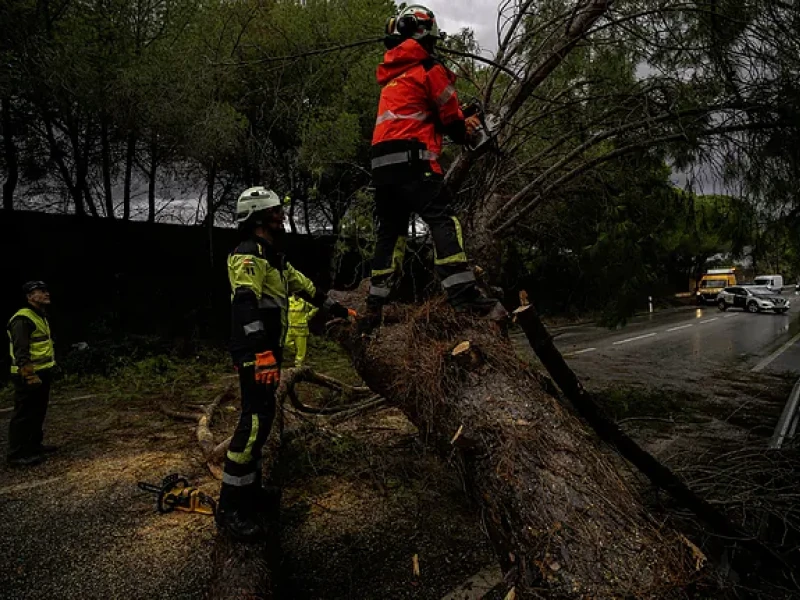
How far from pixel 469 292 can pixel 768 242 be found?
161 inches

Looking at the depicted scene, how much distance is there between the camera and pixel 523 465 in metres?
2.12

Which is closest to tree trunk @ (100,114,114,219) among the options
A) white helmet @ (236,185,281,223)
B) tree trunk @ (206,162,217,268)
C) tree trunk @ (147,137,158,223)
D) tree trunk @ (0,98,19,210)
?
tree trunk @ (147,137,158,223)

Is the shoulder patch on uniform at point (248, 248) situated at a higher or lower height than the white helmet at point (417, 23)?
lower

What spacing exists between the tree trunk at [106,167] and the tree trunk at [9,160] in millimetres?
1351

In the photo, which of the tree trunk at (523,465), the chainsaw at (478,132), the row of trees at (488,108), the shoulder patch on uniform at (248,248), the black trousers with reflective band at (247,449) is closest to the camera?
the tree trunk at (523,465)

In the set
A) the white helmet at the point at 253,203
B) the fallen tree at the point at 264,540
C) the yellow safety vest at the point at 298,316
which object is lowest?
the fallen tree at the point at 264,540

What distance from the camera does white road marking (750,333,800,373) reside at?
1016cm

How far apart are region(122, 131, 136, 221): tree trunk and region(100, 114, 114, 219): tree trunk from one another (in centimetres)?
24

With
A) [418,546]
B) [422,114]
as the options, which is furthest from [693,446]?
[422,114]

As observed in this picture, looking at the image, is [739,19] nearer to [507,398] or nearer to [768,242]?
[768,242]

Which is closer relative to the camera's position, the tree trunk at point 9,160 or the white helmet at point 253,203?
the white helmet at point 253,203

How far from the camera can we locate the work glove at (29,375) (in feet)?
16.0

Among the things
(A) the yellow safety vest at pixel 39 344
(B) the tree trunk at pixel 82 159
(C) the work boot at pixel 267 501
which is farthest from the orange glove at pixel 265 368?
(B) the tree trunk at pixel 82 159

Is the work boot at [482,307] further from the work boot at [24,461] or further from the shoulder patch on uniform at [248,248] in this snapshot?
the work boot at [24,461]
